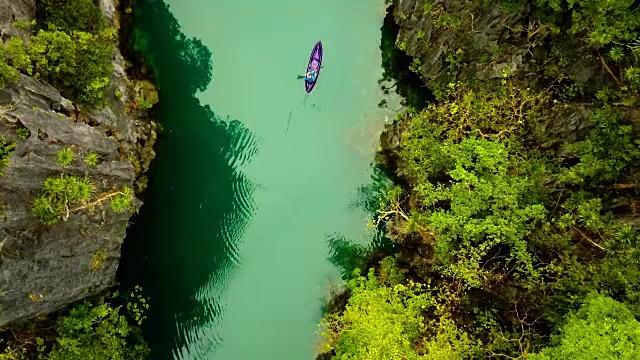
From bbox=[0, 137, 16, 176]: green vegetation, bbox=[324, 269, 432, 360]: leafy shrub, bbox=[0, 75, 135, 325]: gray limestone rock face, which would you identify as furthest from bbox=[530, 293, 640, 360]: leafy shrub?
bbox=[0, 137, 16, 176]: green vegetation

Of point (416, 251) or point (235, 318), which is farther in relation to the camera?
point (235, 318)

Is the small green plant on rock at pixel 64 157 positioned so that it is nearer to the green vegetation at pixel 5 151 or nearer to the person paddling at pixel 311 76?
the green vegetation at pixel 5 151

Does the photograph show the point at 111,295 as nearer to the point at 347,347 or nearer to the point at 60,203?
the point at 60,203

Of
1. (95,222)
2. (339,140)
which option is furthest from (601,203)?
(95,222)

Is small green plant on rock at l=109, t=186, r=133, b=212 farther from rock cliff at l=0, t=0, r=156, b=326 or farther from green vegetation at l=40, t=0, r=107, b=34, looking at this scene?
green vegetation at l=40, t=0, r=107, b=34

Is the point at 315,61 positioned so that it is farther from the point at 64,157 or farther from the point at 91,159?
the point at 64,157

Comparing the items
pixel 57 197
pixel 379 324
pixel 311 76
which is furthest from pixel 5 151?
pixel 379 324

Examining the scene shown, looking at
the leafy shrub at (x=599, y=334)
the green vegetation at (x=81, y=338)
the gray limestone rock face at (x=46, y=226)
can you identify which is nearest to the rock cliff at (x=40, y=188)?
the gray limestone rock face at (x=46, y=226)
